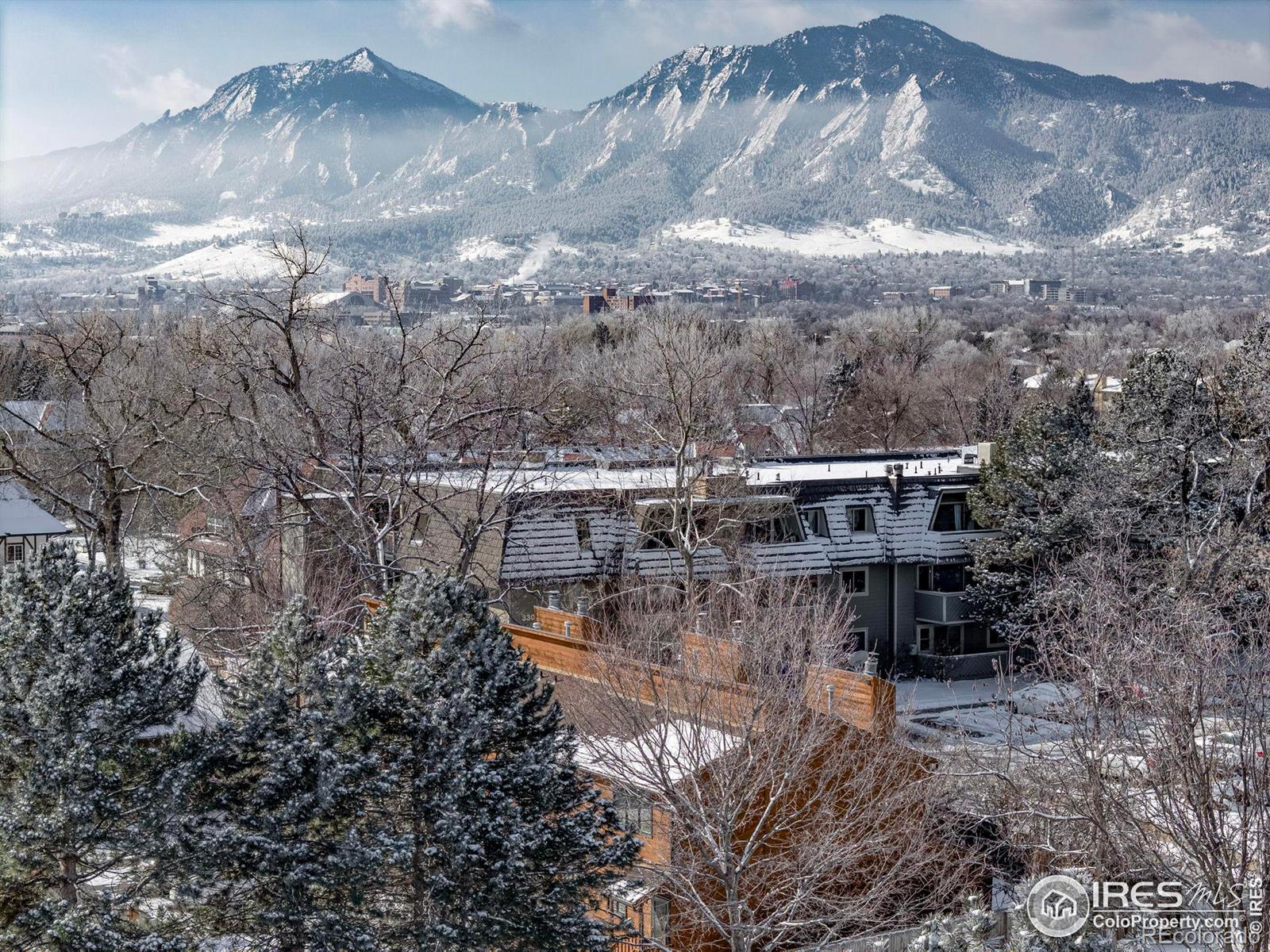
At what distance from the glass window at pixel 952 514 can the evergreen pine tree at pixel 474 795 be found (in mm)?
24055

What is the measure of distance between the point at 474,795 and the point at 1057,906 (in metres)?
4.31

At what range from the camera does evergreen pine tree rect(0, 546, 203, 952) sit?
962cm

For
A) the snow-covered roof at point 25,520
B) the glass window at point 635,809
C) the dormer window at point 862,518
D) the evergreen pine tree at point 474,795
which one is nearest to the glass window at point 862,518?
the dormer window at point 862,518

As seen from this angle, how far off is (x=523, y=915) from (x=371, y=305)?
17991cm

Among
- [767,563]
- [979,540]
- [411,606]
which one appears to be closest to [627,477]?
[767,563]

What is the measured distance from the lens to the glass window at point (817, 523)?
32.4 m

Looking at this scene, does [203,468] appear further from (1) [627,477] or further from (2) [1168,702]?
(2) [1168,702]

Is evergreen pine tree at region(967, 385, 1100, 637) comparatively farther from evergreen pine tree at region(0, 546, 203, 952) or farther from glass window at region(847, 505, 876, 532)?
evergreen pine tree at region(0, 546, 203, 952)

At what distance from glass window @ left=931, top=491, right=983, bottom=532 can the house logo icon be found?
23557 millimetres

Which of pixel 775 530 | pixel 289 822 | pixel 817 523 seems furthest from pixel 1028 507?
pixel 289 822

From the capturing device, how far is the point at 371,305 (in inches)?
7303

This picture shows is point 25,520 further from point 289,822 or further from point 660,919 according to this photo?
point 289,822

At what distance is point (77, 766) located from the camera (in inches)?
382

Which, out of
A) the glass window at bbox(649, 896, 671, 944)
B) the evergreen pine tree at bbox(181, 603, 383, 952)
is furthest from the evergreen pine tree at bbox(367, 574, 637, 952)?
→ the glass window at bbox(649, 896, 671, 944)
